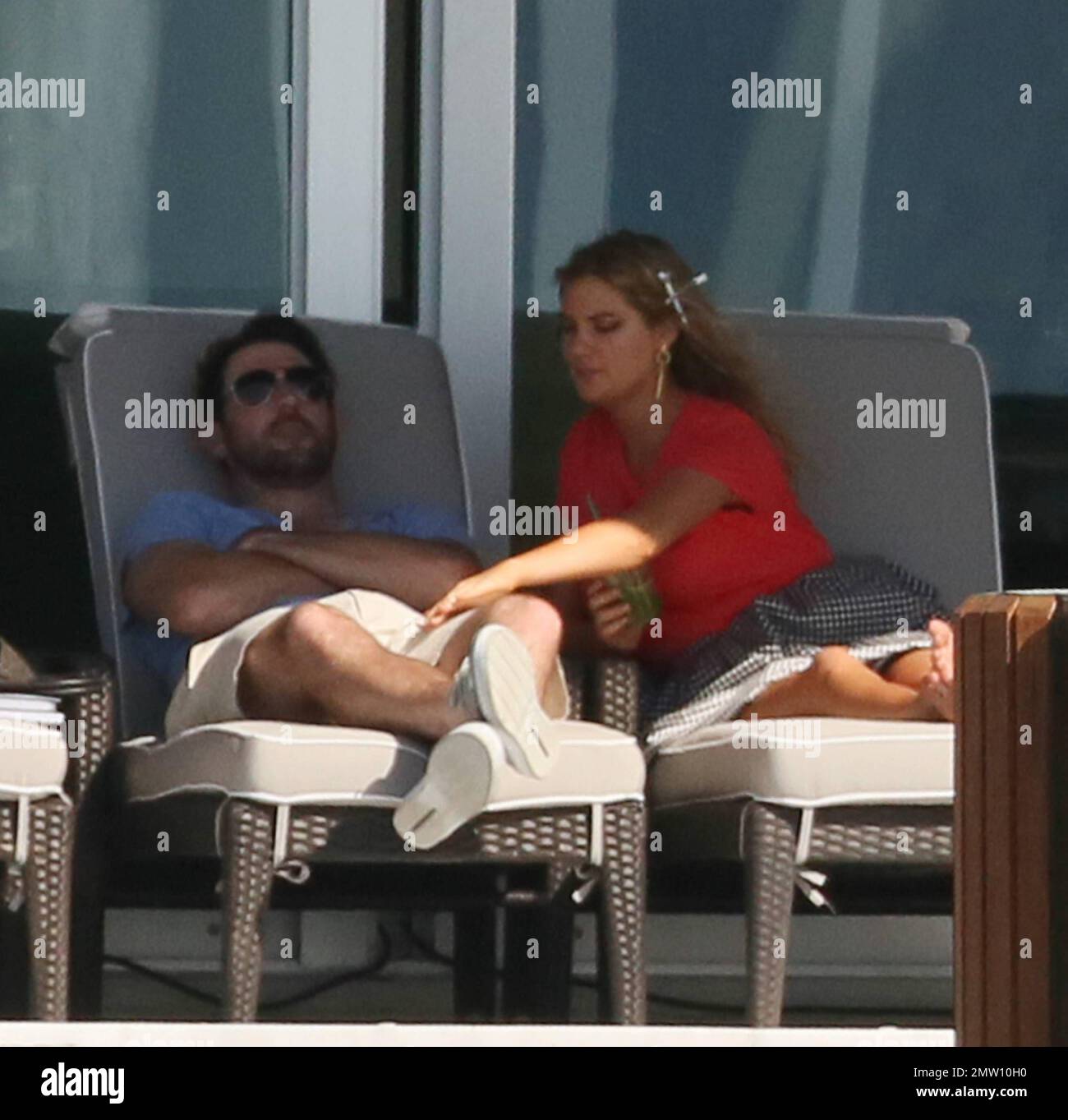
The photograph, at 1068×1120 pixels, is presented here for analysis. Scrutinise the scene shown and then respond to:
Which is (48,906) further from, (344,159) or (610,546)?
(344,159)

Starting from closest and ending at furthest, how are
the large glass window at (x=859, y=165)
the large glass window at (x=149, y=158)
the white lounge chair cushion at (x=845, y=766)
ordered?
the white lounge chair cushion at (x=845, y=766) < the large glass window at (x=149, y=158) < the large glass window at (x=859, y=165)

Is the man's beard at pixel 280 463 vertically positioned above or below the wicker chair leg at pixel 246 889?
above

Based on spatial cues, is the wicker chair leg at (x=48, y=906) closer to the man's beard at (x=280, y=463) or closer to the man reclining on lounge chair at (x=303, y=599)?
the man reclining on lounge chair at (x=303, y=599)

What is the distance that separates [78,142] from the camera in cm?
464

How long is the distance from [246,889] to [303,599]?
0.64 meters

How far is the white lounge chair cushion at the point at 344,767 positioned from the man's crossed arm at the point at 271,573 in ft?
1.20

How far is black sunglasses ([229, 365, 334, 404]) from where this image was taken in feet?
13.6

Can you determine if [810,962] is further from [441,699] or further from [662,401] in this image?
[441,699]

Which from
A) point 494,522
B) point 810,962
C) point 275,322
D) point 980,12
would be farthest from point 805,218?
point 810,962

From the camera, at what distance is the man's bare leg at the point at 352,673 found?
11.5 ft

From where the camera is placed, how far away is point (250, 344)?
4.17 meters

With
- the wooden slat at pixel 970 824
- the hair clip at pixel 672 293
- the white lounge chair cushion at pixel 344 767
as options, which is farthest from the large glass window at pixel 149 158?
the wooden slat at pixel 970 824

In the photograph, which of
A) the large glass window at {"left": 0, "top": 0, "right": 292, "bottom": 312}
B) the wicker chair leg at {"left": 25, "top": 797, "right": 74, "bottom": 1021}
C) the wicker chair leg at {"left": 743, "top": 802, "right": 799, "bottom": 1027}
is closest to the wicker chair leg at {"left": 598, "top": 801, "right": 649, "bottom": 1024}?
the wicker chair leg at {"left": 743, "top": 802, "right": 799, "bottom": 1027}

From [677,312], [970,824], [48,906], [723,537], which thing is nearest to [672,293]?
[677,312]
